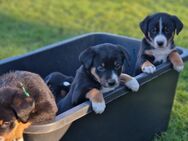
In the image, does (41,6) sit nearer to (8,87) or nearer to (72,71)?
(72,71)

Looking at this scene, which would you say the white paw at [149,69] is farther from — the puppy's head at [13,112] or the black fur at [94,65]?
the puppy's head at [13,112]

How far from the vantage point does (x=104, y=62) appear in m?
2.97

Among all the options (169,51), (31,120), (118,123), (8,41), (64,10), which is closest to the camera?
(31,120)

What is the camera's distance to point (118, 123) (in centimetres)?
317

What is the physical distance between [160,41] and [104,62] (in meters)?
0.68

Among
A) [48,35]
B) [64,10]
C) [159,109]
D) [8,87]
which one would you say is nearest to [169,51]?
[159,109]

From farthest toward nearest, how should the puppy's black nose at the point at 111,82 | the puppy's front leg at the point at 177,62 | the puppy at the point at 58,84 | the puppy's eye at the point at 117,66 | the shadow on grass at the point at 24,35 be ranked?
the shadow on grass at the point at 24,35
the puppy at the point at 58,84
the puppy's front leg at the point at 177,62
the puppy's eye at the point at 117,66
the puppy's black nose at the point at 111,82

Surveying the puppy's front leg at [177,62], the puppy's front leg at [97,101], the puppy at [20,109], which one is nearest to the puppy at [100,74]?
the puppy's front leg at [97,101]

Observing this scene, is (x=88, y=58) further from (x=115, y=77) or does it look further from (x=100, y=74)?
(x=115, y=77)

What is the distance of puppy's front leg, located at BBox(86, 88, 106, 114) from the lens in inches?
108

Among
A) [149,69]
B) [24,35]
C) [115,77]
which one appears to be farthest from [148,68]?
[24,35]

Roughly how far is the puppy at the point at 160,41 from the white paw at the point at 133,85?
339 millimetres

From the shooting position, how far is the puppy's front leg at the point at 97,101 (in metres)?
2.74

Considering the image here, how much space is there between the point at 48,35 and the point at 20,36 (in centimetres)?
39
